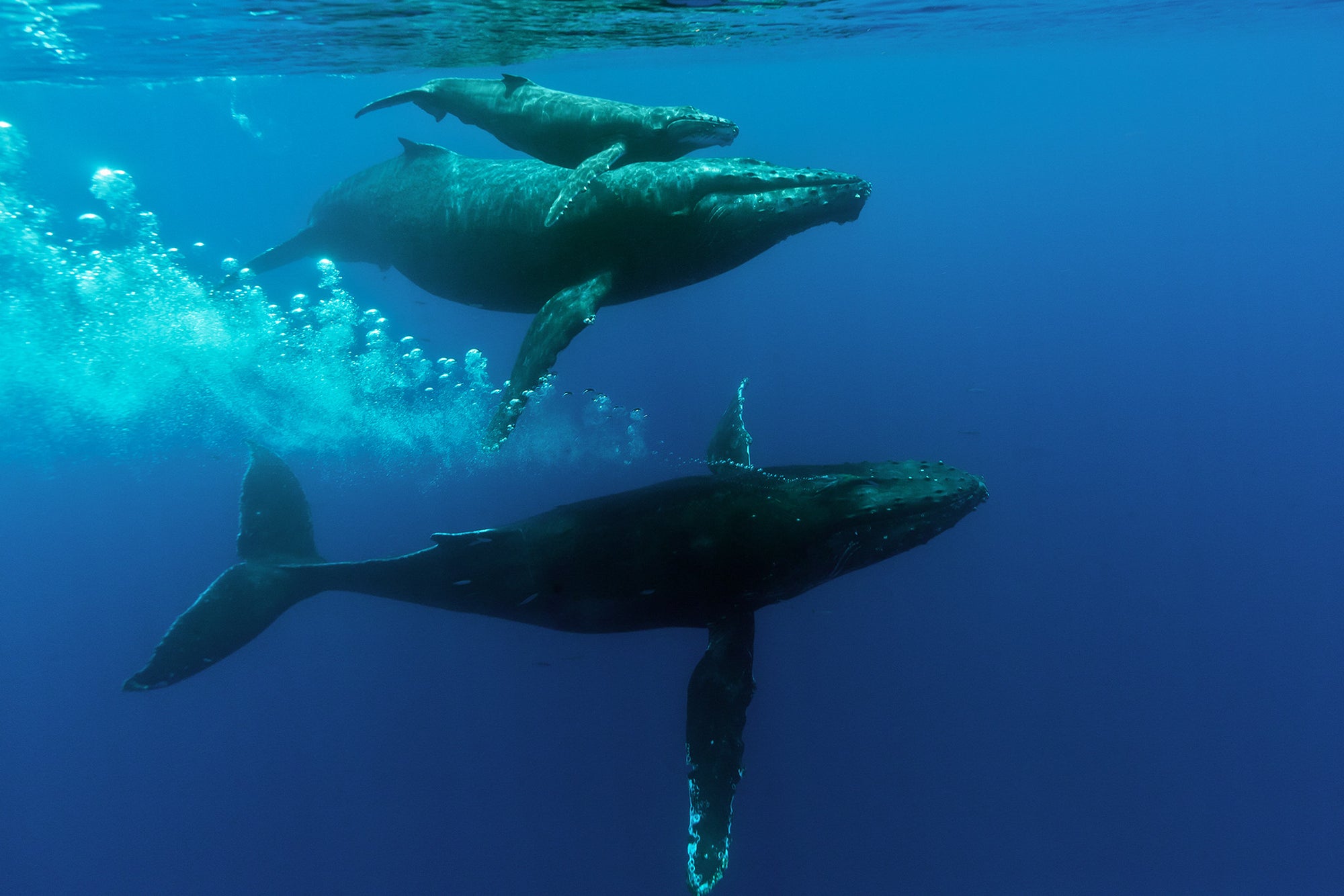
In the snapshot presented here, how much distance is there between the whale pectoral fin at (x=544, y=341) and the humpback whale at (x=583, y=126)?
3.21ft

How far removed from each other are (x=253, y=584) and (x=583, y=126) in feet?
24.0

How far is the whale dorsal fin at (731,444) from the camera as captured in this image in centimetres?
840

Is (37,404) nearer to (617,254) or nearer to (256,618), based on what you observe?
(256,618)

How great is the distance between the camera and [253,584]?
28.9 ft

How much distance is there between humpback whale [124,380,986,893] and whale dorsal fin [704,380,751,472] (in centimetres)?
38

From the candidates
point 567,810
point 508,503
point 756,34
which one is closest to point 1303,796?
point 567,810

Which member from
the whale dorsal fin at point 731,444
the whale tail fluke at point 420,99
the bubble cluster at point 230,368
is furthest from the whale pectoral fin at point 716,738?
the bubble cluster at point 230,368

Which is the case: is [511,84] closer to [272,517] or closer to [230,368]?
[272,517]

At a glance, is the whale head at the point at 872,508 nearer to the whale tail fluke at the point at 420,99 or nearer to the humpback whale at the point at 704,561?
the humpback whale at the point at 704,561

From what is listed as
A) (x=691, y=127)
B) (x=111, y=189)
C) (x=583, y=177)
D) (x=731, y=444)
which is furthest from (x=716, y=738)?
(x=111, y=189)

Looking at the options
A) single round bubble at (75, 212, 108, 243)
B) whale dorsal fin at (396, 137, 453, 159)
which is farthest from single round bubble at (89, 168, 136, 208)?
whale dorsal fin at (396, 137, 453, 159)

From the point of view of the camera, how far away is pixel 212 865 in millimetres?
15898

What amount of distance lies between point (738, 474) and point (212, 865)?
17.6 m

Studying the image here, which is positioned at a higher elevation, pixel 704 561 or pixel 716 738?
pixel 704 561
